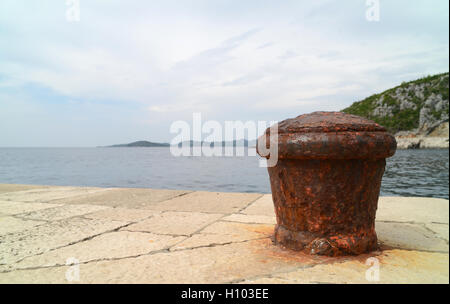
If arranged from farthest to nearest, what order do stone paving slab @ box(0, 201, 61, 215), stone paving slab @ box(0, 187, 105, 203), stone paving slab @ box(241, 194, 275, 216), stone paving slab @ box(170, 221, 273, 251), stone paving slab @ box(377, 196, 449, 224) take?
stone paving slab @ box(0, 187, 105, 203) < stone paving slab @ box(0, 201, 61, 215) < stone paving slab @ box(241, 194, 275, 216) < stone paving slab @ box(377, 196, 449, 224) < stone paving slab @ box(170, 221, 273, 251)

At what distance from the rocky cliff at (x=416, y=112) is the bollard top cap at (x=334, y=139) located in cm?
4247

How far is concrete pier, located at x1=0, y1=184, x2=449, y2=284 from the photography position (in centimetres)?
188

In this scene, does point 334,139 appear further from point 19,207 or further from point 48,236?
point 19,207

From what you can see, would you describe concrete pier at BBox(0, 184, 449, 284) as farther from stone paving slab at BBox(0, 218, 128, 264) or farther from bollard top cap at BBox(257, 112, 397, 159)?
bollard top cap at BBox(257, 112, 397, 159)

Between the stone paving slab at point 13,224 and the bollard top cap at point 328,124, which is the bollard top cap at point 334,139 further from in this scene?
the stone paving slab at point 13,224

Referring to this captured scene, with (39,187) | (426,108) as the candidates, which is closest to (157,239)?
(39,187)

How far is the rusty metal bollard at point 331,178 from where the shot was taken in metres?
2.01

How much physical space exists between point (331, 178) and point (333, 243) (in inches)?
18.0

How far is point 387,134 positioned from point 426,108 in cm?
5043

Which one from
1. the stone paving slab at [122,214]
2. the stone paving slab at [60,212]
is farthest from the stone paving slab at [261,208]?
the stone paving slab at [60,212]

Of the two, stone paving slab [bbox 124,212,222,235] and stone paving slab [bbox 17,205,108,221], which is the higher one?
stone paving slab [bbox 124,212,222,235]

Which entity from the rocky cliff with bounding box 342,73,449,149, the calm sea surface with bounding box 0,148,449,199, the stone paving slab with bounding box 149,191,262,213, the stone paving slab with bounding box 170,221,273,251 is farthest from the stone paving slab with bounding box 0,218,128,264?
the rocky cliff with bounding box 342,73,449,149

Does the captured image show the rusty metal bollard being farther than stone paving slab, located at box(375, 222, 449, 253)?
No

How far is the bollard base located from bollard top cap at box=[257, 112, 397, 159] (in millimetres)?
572
